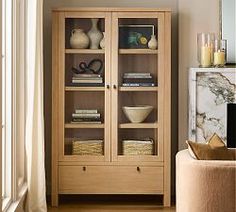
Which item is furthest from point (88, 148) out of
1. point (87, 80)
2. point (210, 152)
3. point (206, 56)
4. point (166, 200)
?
point (210, 152)

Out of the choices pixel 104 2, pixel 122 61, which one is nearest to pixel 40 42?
pixel 122 61

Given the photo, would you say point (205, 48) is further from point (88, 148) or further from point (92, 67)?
point (88, 148)

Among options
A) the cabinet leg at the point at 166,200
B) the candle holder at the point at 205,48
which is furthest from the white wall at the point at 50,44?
the cabinet leg at the point at 166,200

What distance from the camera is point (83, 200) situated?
16.9 feet

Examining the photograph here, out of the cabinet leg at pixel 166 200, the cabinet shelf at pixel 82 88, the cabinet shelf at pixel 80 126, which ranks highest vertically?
the cabinet shelf at pixel 82 88

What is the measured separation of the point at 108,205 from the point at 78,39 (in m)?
Result: 1.58

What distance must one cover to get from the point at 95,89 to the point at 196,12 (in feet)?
4.11

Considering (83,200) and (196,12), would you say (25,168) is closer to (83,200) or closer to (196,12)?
(83,200)

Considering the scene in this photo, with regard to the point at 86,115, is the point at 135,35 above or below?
above

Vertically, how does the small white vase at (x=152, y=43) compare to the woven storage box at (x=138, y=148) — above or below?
above

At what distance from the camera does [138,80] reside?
496 centimetres

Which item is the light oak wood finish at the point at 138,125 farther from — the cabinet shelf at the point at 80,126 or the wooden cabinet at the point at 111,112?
the cabinet shelf at the point at 80,126

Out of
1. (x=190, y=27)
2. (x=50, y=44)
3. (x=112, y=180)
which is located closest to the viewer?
(x=112, y=180)

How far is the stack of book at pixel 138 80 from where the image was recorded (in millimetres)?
4945
